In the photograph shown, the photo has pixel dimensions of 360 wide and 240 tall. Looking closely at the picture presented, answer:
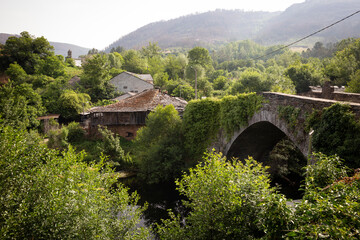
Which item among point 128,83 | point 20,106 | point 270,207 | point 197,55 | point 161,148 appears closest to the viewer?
point 270,207

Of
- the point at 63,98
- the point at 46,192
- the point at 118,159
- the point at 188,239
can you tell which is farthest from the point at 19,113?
the point at 188,239

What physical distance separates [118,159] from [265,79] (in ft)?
85.7

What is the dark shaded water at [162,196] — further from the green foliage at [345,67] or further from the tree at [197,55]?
the tree at [197,55]

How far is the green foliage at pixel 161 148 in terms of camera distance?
19.5 m

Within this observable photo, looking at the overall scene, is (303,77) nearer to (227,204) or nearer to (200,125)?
(200,125)

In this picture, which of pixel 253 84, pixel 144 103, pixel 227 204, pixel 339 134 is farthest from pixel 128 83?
pixel 339 134

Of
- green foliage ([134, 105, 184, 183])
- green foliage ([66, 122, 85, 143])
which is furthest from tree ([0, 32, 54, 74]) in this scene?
green foliage ([134, 105, 184, 183])

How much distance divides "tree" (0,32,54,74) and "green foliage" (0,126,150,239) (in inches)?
1533

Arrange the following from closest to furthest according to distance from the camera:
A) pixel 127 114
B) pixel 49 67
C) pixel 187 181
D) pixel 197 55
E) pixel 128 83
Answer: pixel 187 181 < pixel 127 114 < pixel 49 67 < pixel 128 83 < pixel 197 55

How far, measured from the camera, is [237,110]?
48.4 feet

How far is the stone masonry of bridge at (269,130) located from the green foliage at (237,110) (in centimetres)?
34

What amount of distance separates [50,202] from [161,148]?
12203 mm

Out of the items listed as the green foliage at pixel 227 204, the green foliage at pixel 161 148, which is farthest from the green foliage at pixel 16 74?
the green foliage at pixel 227 204

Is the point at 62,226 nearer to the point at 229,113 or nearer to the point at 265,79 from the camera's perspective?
the point at 229,113
